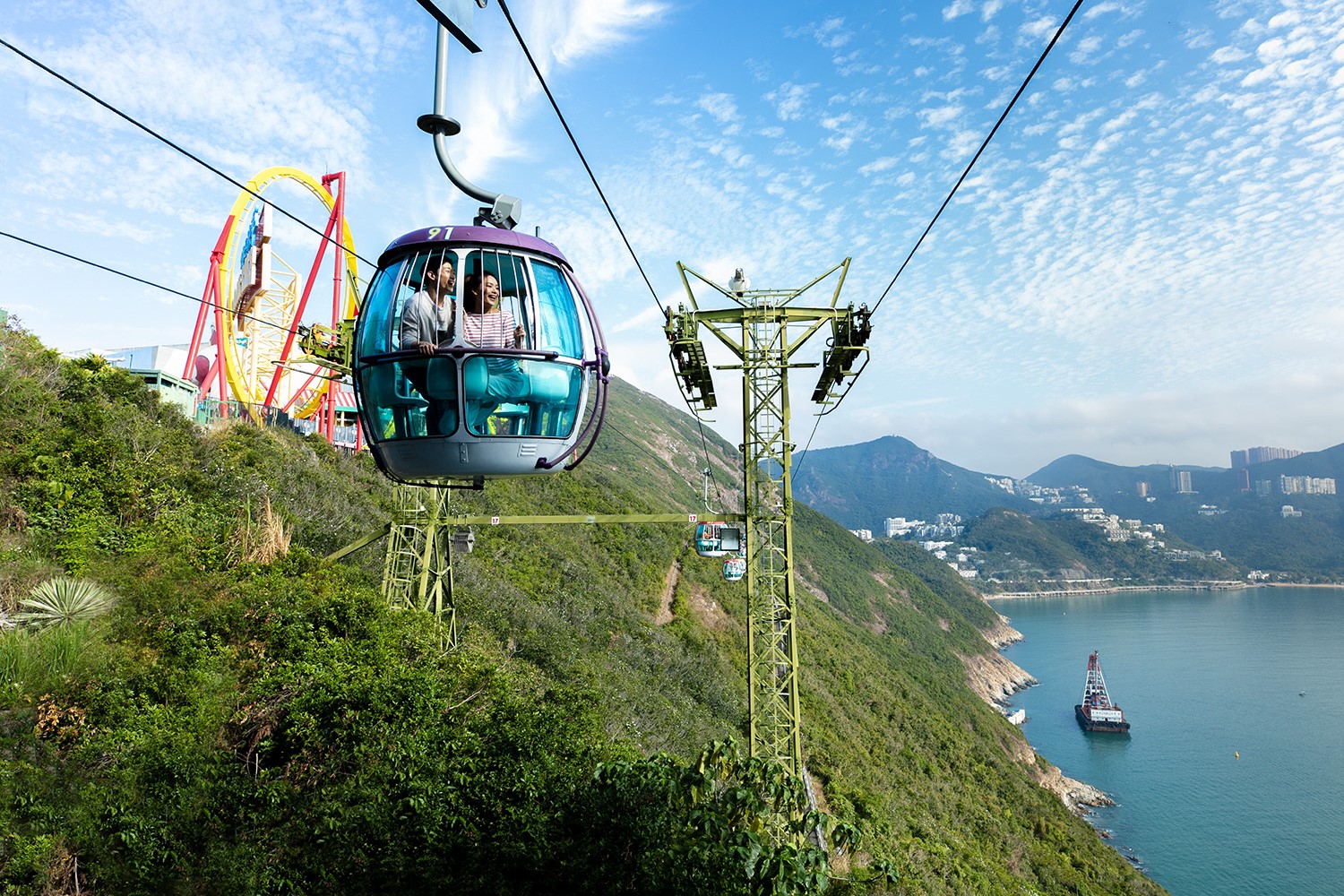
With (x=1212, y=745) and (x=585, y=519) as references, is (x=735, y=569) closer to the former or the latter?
(x=585, y=519)

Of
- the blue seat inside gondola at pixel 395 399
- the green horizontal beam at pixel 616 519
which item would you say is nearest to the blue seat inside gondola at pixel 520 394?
the blue seat inside gondola at pixel 395 399

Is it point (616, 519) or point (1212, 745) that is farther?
point (1212, 745)

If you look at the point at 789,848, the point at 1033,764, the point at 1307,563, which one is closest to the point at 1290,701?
the point at 1033,764

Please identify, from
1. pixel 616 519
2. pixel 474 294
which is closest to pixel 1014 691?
pixel 616 519

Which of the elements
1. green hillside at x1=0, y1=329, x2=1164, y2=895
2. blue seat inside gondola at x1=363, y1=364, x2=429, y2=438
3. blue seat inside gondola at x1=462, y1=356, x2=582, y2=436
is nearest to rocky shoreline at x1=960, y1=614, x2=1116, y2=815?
green hillside at x1=0, y1=329, x2=1164, y2=895

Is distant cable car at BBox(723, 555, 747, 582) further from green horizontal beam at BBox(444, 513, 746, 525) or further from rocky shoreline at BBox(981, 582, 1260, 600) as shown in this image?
rocky shoreline at BBox(981, 582, 1260, 600)

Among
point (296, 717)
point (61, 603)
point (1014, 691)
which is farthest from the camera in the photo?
point (1014, 691)
